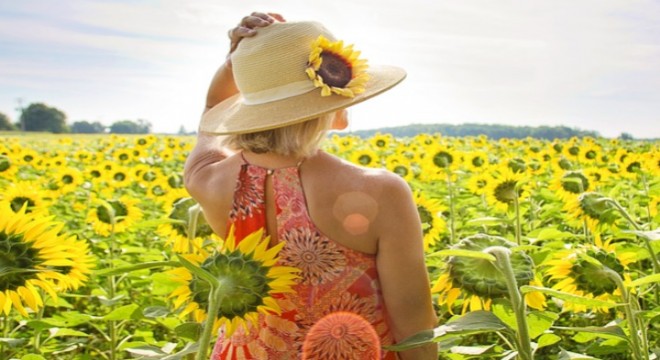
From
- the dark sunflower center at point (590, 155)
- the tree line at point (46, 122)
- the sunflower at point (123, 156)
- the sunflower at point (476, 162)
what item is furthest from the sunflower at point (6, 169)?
the tree line at point (46, 122)

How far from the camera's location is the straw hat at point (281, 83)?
5.02 feet

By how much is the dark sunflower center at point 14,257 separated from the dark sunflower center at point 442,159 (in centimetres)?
341

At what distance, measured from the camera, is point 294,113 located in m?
Answer: 1.52

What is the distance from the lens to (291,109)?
1.54 m

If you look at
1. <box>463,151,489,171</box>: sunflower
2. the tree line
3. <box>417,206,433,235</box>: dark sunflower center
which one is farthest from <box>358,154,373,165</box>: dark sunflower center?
the tree line

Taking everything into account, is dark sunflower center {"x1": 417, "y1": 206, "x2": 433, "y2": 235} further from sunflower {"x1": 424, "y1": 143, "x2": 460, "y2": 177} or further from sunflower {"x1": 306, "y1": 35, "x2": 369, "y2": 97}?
sunflower {"x1": 424, "y1": 143, "x2": 460, "y2": 177}

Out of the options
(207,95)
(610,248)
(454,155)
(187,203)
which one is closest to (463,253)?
(610,248)

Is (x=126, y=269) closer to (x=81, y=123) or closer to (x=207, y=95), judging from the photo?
(x=207, y=95)

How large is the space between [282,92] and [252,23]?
0.19 m

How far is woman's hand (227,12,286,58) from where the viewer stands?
5.39 ft

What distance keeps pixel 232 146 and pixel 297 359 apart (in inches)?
20.7

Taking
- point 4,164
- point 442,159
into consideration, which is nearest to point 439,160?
point 442,159

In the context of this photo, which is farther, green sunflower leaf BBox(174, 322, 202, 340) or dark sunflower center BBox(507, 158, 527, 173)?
dark sunflower center BBox(507, 158, 527, 173)

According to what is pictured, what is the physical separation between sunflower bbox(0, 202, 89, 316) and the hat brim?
0.48m
